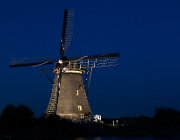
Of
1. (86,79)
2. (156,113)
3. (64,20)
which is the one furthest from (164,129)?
(64,20)

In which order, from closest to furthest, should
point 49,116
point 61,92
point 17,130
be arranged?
point 17,130
point 49,116
point 61,92

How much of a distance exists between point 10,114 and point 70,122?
298 inches

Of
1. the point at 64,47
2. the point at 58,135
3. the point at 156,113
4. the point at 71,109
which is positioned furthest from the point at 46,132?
the point at 156,113

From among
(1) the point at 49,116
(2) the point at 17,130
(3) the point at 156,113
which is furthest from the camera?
(3) the point at 156,113

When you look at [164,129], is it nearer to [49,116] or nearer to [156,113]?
[156,113]

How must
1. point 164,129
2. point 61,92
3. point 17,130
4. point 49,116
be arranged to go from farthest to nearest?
point 164,129
point 61,92
point 49,116
point 17,130

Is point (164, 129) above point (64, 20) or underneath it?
underneath

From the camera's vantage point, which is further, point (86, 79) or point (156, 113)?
point (156, 113)

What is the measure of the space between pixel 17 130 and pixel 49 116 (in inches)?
A: 234

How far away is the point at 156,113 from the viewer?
92.2m

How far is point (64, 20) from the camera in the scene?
71938 mm

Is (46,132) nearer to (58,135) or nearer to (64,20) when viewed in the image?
(58,135)

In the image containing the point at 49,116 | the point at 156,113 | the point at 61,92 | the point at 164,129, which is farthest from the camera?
the point at 156,113

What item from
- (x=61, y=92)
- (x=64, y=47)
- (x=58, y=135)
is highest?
(x=64, y=47)
